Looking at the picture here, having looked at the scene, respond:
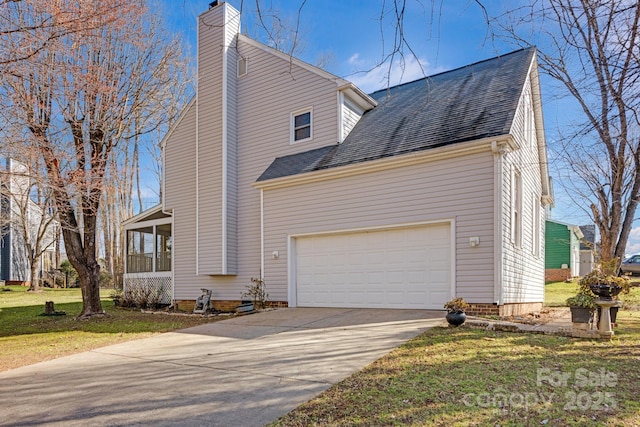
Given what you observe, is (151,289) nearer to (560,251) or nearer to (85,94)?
(85,94)

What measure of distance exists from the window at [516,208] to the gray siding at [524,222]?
0.53 feet

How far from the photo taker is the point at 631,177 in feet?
41.7

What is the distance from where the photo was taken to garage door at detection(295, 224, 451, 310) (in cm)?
922

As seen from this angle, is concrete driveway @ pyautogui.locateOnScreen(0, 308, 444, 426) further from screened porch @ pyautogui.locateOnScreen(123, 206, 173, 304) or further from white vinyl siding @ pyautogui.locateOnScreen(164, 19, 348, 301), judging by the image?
screened porch @ pyautogui.locateOnScreen(123, 206, 173, 304)

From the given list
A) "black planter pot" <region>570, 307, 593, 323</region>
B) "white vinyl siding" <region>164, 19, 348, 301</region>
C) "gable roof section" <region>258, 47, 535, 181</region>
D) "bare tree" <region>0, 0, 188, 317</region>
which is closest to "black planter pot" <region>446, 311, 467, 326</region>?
"black planter pot" <region>570, 307, 593, 323</region>

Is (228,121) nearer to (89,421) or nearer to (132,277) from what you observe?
(132,277)

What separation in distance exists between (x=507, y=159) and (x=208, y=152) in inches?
349

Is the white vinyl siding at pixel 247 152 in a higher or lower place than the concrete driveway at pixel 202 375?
higher

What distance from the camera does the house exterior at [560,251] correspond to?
87.2ft

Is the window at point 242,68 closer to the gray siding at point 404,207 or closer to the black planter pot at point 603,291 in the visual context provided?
the gray siding at point 404,207

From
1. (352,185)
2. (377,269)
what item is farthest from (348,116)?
(377,269)

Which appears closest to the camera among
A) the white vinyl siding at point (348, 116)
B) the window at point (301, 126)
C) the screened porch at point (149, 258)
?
the white vinyl siding at point (348, 116)

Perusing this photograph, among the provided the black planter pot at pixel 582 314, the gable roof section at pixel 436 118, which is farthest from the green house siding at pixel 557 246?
the black planter pot at pixel 582 314

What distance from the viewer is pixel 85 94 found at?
382 inches
